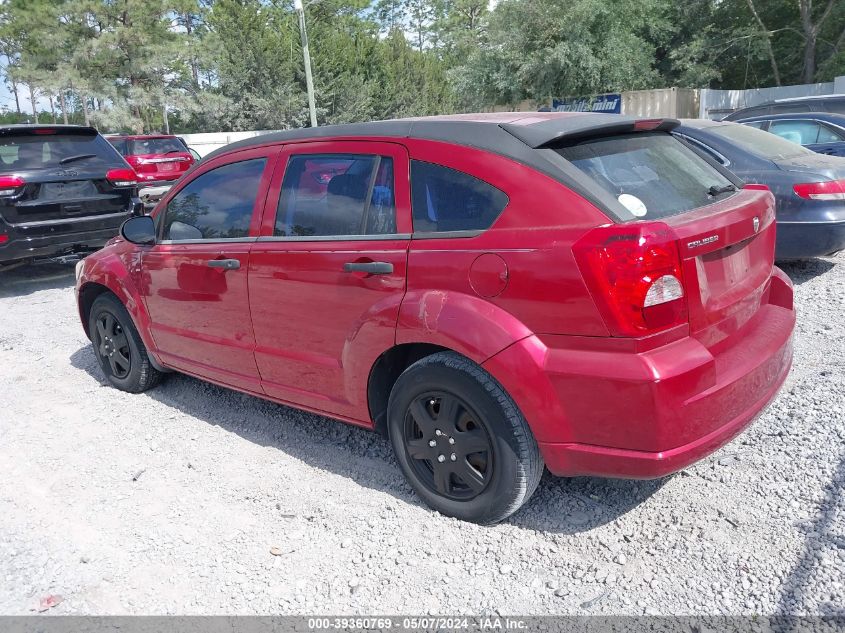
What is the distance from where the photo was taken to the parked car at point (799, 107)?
1130cm

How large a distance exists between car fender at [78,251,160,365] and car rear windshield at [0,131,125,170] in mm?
3739

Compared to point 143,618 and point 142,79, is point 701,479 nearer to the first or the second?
point 143,618

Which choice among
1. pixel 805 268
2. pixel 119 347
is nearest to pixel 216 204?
pixel 119 347

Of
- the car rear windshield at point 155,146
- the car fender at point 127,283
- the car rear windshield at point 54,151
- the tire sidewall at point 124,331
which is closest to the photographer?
the car fender at point 127,283

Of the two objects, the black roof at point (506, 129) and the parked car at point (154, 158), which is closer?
the black roof at point (506, 129)

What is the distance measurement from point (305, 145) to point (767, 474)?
276 cm

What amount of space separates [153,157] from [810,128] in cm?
1256

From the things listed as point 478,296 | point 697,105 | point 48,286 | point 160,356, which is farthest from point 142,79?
point 478,296

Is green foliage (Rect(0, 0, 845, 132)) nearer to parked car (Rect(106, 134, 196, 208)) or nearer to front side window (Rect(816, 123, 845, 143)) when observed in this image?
parked car (Rect(106, 134, 196, 208))

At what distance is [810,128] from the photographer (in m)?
9.68

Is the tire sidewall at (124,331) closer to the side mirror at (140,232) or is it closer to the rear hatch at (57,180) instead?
the side mirror at (140,232)

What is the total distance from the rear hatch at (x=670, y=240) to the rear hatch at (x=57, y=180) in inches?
266

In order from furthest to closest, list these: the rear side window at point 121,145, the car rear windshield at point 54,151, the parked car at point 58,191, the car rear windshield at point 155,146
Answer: the car rear windshield at point 155,146 → the rear side window at point 121,145 → the car rear windshield at point 54,151 → the parked car at point 58,191

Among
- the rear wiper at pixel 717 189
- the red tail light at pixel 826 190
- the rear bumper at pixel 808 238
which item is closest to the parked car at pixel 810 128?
the red tail light at pixel 826 190
